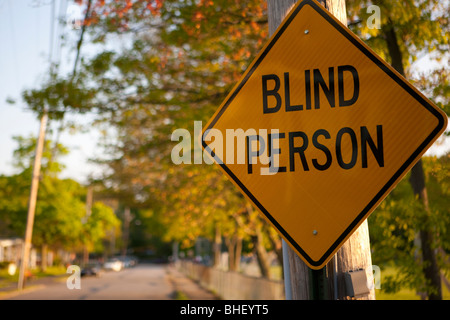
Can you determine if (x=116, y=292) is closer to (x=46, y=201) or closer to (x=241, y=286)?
(x=241, y=286)

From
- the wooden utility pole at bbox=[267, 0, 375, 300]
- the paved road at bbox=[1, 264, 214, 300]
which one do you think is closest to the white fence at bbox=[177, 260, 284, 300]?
the paved road at bbox=[1, 264, 214, 300]

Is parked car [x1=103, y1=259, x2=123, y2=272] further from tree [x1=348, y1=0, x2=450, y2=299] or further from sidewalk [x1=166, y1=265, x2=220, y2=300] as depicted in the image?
tree [x1=348, y1=0, x2=450, y2=299]

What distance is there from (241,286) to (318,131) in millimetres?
15556

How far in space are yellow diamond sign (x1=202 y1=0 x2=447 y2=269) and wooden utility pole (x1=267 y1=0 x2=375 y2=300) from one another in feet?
0.39

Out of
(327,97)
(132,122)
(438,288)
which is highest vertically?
(132,122)

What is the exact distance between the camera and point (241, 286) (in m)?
17.2

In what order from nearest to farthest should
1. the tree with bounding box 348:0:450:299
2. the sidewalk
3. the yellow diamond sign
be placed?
the yellow diamond sign → the tree with bounding box 348:0:450:299 → the sidewalk

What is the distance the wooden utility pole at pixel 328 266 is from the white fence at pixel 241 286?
949 centimetres

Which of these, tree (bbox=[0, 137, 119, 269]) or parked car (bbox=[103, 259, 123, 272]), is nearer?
tree (bbox=[0, 137, 119, 269])

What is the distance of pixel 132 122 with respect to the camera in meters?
13.9

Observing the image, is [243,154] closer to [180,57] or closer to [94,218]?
[180,57]

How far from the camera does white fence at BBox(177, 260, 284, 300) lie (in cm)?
1271

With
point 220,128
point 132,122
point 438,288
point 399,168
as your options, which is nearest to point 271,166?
point 220,128
